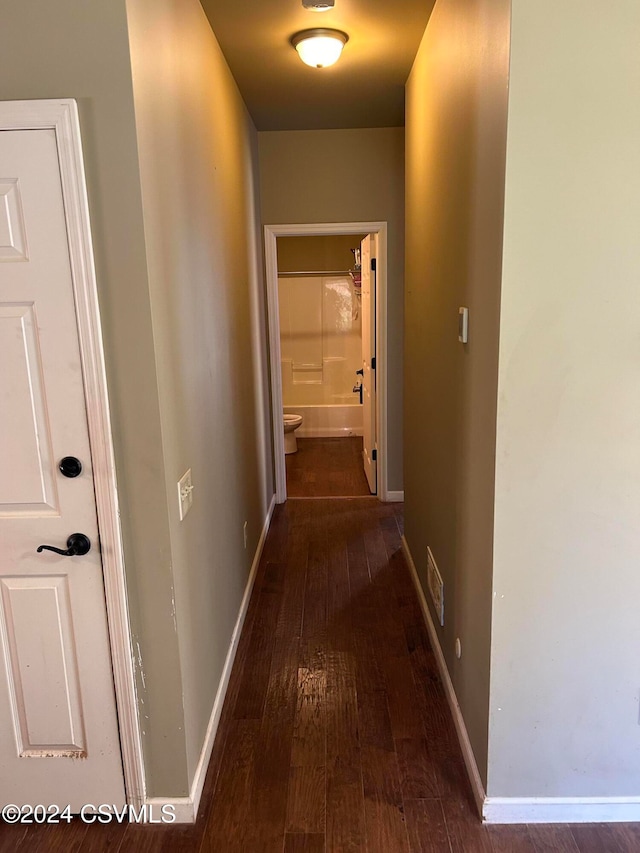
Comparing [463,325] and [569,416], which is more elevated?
[463,325]

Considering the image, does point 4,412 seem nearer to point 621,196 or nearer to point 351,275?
point 621,196

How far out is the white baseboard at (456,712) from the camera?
1.90m

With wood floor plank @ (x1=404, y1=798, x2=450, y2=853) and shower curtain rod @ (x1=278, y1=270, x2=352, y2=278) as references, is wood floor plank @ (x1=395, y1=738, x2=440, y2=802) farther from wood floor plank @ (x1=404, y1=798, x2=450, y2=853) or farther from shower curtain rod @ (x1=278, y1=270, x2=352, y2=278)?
shower curtain rod @ (x1=278, y1=270, x2=352, y2=278)

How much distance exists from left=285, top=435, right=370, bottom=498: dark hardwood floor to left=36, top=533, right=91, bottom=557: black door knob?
3.28m

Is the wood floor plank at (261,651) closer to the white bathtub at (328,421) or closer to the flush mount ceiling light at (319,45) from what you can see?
the flush mount ceiling light at (319,45)

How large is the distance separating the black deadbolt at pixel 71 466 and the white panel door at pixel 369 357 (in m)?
3.19

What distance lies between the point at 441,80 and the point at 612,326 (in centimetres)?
134

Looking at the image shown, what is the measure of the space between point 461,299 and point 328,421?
16.6ft

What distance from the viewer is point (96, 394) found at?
162 cm

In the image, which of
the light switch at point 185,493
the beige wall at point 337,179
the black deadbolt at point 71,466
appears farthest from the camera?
the beige wall at point 337,179

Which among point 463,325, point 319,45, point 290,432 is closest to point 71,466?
point 463,325

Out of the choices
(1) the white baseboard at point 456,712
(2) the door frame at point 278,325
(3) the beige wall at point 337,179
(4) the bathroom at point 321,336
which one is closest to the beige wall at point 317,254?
(4) the bathroom at point 321,336

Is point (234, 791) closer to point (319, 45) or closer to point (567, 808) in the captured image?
point (567, 808)

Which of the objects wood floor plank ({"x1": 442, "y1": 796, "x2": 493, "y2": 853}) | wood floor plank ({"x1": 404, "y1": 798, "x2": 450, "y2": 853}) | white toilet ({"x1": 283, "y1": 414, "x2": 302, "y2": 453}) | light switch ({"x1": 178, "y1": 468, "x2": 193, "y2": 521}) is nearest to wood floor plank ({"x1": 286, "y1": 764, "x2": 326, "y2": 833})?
wood floor plank ({"x1": 404, "y1": 798, "x2": 450, "y2": 853})
